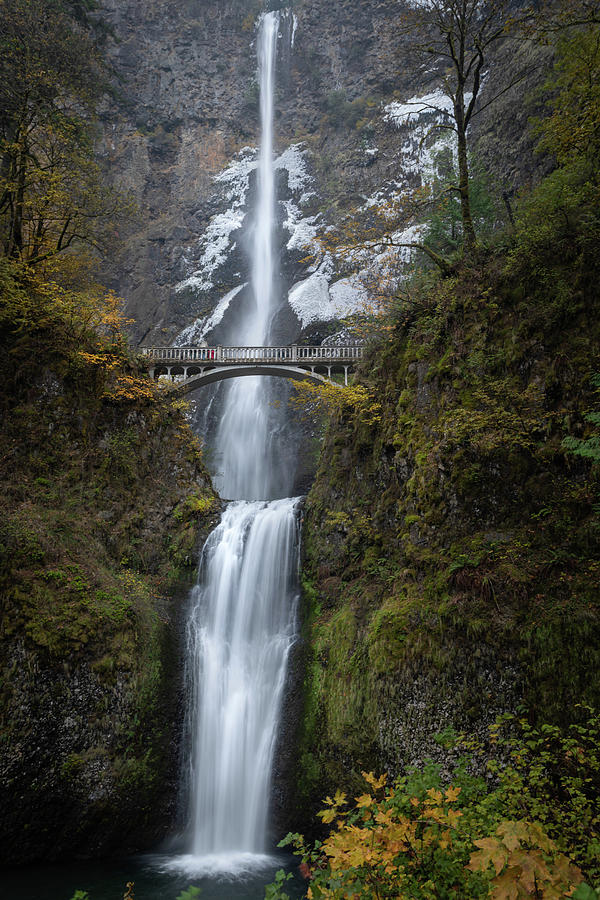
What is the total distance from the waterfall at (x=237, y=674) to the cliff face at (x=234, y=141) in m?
15.0

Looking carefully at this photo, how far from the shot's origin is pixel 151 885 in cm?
737

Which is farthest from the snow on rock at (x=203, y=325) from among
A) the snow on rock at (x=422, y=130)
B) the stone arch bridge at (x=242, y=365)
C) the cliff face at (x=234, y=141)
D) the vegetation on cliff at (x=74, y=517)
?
the vegetation on cliff at (x=74, y=517)

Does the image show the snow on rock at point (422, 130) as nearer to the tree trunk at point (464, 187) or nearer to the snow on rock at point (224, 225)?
the snow on rock at point (224, 225)

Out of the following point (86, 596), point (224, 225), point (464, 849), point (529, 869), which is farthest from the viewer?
point (224, 225)

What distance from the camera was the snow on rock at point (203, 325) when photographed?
28.6m

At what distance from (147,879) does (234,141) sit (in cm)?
4236

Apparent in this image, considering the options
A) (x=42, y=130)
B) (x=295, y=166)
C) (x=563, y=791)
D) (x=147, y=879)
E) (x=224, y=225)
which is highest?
(x=295, y=166)

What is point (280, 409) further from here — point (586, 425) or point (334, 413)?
point (586, 425)

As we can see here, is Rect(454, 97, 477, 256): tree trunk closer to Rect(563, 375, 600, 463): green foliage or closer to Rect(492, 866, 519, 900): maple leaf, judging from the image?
Rect(563, 375, 600, 463): green foliage

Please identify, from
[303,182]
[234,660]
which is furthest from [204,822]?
[303,182]

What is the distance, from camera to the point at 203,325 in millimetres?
29109

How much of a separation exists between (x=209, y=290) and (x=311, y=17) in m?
26.3

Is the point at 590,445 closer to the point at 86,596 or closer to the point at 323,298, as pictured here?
the point at 86,596

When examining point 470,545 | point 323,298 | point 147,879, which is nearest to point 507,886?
point 470,545
